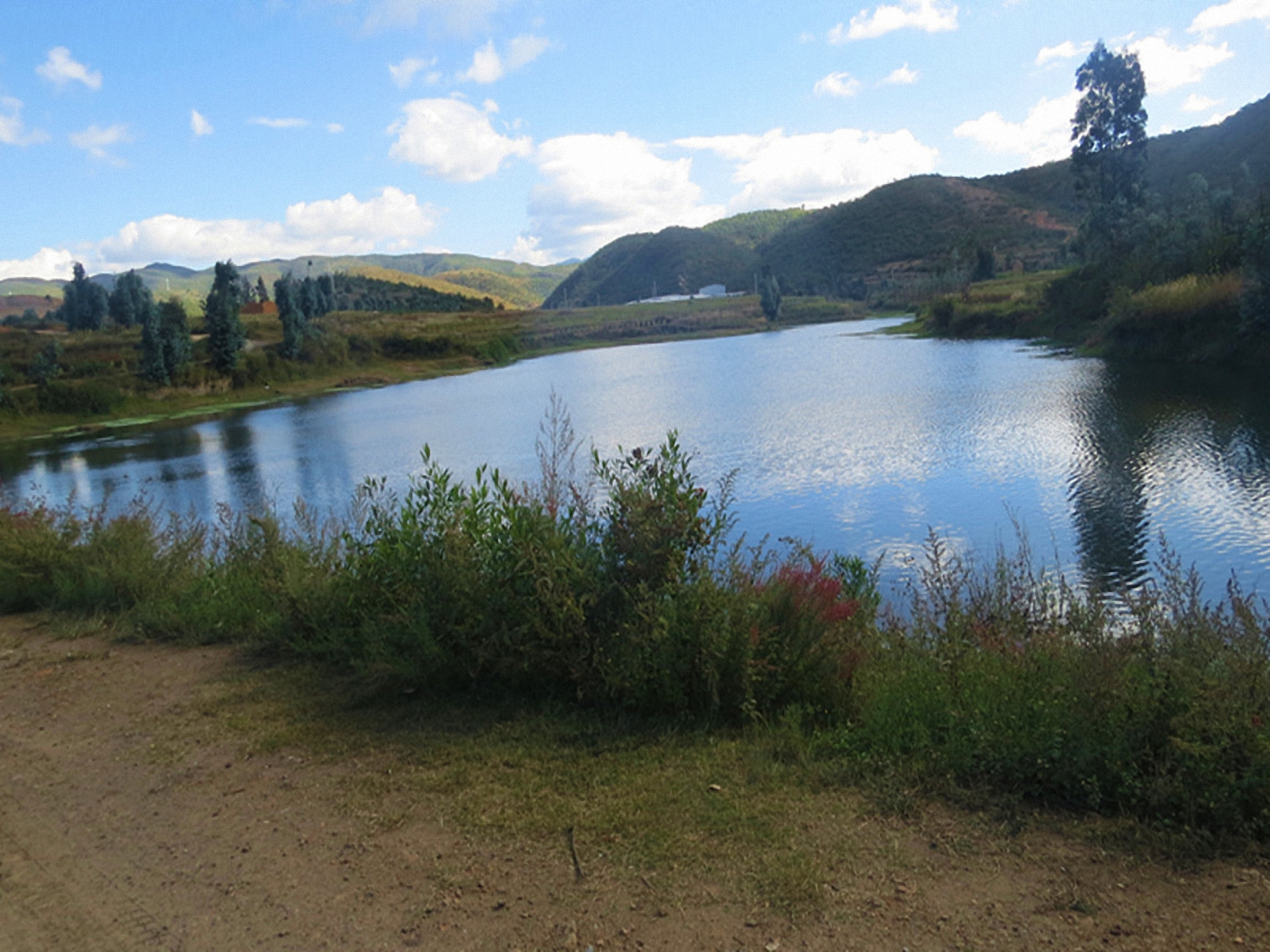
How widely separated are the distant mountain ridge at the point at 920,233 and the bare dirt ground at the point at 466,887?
78588 mm

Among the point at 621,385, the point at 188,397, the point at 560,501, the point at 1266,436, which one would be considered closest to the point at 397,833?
the point at 560,501

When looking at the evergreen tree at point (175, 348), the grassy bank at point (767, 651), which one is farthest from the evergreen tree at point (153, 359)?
the grassy bank at point (767, 651)

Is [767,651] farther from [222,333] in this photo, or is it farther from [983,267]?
[983,267]

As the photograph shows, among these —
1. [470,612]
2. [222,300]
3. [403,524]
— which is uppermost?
[222,300]

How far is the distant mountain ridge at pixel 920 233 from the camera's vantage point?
87438 mm

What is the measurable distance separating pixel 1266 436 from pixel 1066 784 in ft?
54.1

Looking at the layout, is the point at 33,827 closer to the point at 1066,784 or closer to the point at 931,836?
the point at 931,836

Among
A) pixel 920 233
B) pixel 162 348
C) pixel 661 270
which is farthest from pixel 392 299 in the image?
pixel 162 348

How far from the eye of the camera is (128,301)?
252 feet

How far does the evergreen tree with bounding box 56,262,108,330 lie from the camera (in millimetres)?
74750

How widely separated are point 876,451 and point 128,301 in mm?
75276

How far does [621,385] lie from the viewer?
44.4 m

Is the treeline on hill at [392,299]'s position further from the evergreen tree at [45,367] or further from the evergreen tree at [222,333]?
the evergreen tree at [45,367]

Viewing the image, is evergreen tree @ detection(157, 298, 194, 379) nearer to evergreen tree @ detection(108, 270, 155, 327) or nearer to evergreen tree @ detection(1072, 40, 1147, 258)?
evergreen tree @ detection(108, 270, 155, 327)
